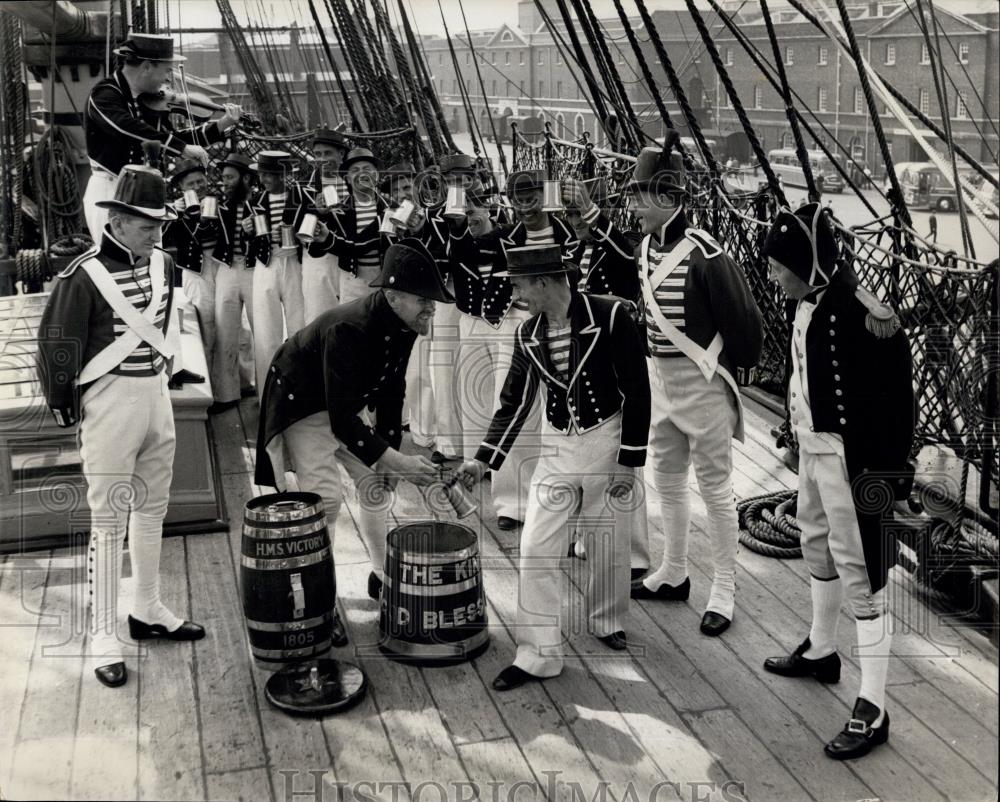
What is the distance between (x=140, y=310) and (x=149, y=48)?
2.66 metres

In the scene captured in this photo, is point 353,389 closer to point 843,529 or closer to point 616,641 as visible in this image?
point 616,641

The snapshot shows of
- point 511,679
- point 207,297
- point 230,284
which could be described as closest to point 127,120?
point 230,284

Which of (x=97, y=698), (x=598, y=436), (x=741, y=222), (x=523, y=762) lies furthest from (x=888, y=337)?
(x=741, y=222)

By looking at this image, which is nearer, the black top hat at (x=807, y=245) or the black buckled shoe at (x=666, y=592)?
the black top hat at (x=807, y=245)

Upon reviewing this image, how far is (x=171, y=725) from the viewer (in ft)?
15.5

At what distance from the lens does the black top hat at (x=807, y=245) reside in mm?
4492

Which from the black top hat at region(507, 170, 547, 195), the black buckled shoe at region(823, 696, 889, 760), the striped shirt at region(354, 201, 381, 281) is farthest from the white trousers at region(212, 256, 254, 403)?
the black buckled shoe at region(823, 696, 889, 760)

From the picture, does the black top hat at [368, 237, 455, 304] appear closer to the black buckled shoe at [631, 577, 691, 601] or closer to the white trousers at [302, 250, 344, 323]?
the black buckled shoe at [631, 577, 691, 601]

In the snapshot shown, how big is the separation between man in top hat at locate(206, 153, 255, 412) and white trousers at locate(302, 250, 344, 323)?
30.7 inches

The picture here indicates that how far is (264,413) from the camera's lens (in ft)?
18.1

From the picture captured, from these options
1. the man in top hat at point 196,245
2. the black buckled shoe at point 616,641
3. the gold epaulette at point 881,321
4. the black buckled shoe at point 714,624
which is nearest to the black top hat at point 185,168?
the man in top hat at point 196,245

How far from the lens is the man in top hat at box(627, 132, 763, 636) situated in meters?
5.45

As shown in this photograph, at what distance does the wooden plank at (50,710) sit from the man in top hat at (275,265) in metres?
3.74

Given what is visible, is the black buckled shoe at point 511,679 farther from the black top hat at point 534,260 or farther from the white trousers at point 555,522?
the black top hat at point 534,260
